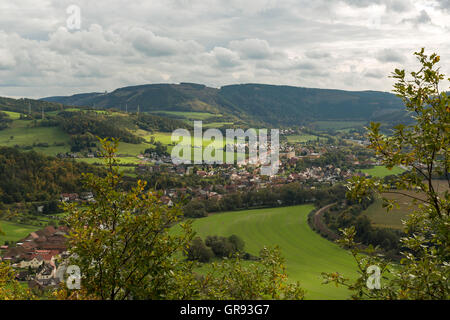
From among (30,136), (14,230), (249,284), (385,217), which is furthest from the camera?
(30,136)

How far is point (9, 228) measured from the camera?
131 ft

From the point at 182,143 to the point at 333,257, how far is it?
79.8 meters

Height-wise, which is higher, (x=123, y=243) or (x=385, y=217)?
(x=123, y=243)

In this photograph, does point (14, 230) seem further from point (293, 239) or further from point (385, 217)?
point (385, 217)

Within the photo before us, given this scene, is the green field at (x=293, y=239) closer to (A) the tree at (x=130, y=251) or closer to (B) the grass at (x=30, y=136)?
(A) the tree at (x=130, y=251)

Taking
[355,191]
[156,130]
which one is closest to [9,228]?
[355,191]

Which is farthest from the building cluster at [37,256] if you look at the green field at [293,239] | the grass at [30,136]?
the grass at [30,136]

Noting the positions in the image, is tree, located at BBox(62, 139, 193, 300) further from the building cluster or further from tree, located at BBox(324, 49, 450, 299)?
the building cluster

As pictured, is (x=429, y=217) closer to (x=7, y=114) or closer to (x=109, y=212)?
(x=109, y=212)

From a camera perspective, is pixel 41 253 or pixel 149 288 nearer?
pixel 149 288

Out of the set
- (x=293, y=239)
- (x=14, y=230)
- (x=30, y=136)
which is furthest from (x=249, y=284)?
(x=30, y=136)

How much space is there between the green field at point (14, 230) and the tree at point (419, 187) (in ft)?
131

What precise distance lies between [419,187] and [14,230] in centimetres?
4549

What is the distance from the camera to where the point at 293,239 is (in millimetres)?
38906
